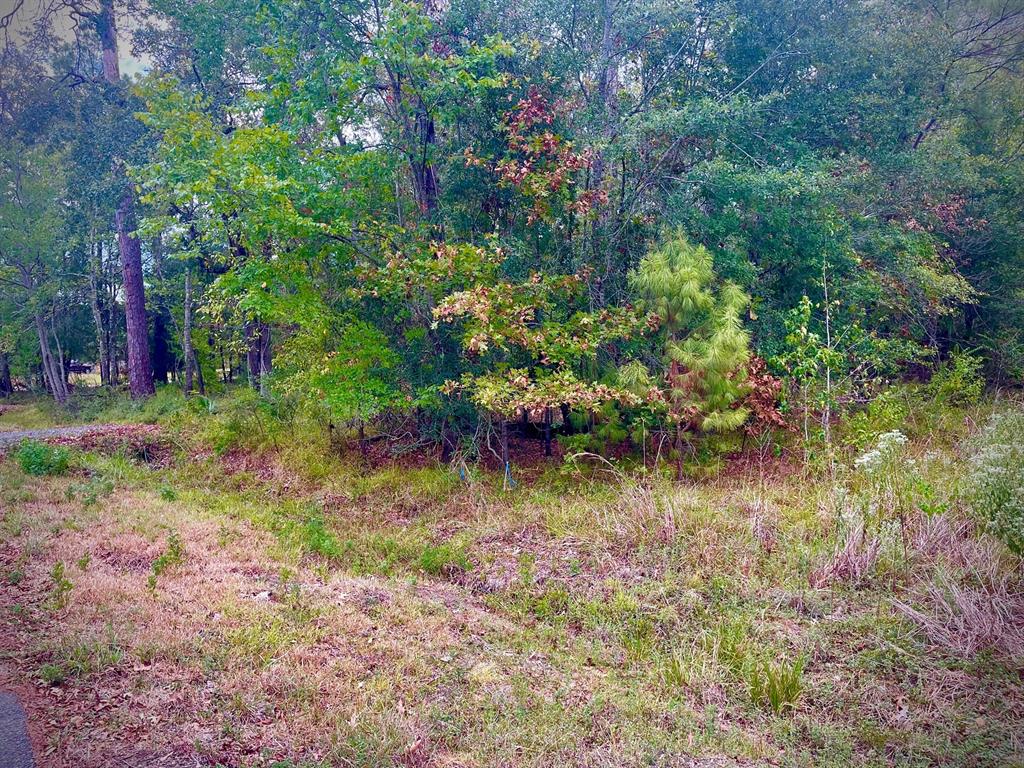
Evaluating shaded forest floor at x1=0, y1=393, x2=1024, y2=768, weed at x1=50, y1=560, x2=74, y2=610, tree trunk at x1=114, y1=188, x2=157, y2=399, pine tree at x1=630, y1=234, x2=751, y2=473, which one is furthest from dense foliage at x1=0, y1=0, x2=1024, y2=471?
tree trunk at x1=114, y1=188, x2=157, y2=399

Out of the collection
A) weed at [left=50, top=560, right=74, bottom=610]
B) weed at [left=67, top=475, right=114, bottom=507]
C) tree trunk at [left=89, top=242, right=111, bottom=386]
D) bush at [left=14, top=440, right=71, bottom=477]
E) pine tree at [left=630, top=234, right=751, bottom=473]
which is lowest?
weed at [left=50, top=560, right=74, bottom=610]

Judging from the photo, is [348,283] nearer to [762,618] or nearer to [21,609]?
[21,609]

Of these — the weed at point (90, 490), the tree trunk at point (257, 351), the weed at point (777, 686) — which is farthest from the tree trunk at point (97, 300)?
the weed at point (777, 686)

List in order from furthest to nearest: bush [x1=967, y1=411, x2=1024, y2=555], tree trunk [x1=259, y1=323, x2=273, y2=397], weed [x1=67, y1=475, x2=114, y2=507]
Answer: tree trunk [x1=259, y1=323, x2=273, y2=397] → weed [x1=67, y1=475, x2=114, y2=507] → bush [x1=967, y1=411, x2=1024, y2=555]

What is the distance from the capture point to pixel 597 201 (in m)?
8.64

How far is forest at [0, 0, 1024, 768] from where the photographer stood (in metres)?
3.65

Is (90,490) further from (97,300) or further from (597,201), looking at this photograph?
(97,300)

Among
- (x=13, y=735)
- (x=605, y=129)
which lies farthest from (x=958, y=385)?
(x=13, y=735)

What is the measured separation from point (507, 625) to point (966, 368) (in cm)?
885

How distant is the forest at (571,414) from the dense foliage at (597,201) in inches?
2.7

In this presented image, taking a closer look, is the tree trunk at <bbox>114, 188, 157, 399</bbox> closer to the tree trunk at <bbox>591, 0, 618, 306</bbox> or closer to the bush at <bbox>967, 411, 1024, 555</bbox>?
the tree trunk at <bbox>591, 0, 618, 306</bbox>

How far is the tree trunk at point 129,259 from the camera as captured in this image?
14.3 m

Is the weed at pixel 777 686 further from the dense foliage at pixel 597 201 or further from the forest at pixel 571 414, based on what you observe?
the dense foliage at pixel 597 201

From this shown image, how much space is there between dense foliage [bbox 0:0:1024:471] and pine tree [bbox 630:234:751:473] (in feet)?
0.10
